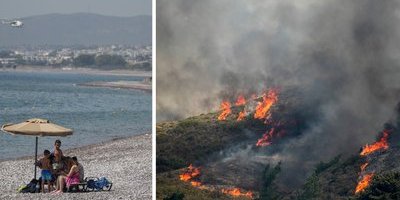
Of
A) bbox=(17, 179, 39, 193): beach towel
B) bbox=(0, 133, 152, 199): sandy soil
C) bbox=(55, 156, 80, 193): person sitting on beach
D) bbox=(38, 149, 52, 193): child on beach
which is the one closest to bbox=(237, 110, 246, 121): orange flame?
bbox=(0, 133, 152, 199): sandy soil

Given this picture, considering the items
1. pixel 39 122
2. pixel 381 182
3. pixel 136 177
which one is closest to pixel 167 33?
pixel 381 182

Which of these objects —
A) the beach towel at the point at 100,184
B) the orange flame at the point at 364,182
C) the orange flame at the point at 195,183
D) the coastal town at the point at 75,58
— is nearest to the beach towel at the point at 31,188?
the beach towel at the point at 100,184

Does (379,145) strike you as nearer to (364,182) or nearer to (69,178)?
(364,182)

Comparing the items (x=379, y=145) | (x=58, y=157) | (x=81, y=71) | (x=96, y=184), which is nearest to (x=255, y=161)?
(x=379, y=145)

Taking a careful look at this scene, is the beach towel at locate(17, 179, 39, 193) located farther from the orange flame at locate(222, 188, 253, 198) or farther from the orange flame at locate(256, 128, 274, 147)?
the orange flame at locate(256, 128, 274, 147)

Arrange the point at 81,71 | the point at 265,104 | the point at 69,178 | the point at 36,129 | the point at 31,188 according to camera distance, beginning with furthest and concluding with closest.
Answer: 1. the point at 81,71
2. the point at 36,129
3. the point at 31,188
4. the point at 69,178
5. the point at 265,104

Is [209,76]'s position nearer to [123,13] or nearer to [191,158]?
[191,158]
